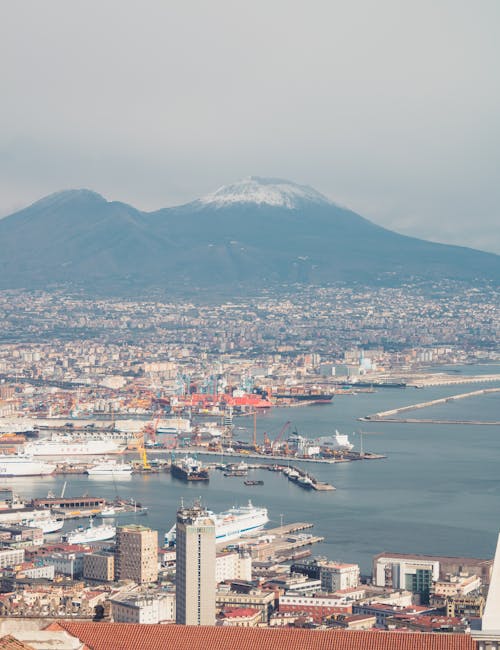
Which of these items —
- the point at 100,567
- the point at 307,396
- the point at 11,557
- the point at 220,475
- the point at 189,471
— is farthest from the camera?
the point at 307,396

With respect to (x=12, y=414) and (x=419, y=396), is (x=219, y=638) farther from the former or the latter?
(x=419, y=396)

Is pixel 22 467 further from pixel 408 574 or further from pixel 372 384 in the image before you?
pixel 372 384

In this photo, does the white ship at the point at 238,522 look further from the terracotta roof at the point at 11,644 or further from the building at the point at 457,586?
the terracotta roof at the point at 11,644

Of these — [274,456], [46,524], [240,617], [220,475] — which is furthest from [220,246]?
[240,617]

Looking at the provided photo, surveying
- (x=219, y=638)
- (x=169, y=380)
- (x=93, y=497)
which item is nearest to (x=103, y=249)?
(x=169, y=380)

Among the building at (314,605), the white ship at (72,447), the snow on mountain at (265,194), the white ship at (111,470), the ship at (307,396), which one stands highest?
the snow on mountain at (265,194)

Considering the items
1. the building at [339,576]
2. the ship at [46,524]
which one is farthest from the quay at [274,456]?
the building at [339,576]
